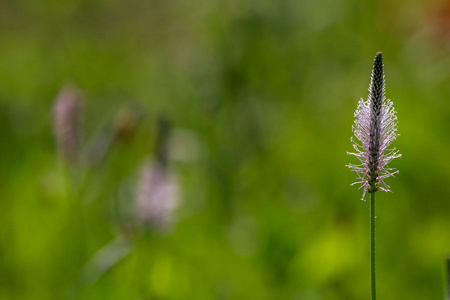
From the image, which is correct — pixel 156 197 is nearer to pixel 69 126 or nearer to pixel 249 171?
pixel 69 126

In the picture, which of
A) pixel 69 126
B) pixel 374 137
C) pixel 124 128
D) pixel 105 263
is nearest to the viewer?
pixel 374 137

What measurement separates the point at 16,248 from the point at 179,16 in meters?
3.83

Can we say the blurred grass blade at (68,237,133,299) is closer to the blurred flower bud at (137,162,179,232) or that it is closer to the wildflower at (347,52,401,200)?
the blurred flower bud at (137,162,179,232)

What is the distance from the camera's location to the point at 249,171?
2498 mm

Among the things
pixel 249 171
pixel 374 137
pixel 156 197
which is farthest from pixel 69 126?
pixel 249 171

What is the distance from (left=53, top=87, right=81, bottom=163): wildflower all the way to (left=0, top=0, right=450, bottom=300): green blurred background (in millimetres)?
77

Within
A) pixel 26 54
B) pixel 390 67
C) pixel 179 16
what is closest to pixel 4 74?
pixel 26 54

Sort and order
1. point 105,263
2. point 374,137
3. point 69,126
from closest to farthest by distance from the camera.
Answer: point 374,137
point 69,126
point 105,263

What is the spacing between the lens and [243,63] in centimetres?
260

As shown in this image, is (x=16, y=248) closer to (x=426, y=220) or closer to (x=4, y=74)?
(x=426, y=220)

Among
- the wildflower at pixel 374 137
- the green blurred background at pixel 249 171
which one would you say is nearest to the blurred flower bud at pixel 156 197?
the green blurred background at pixel 249 171

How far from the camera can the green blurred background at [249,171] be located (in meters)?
1.82

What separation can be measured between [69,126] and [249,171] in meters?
1.24

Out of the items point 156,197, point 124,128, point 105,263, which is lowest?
point 105,263
